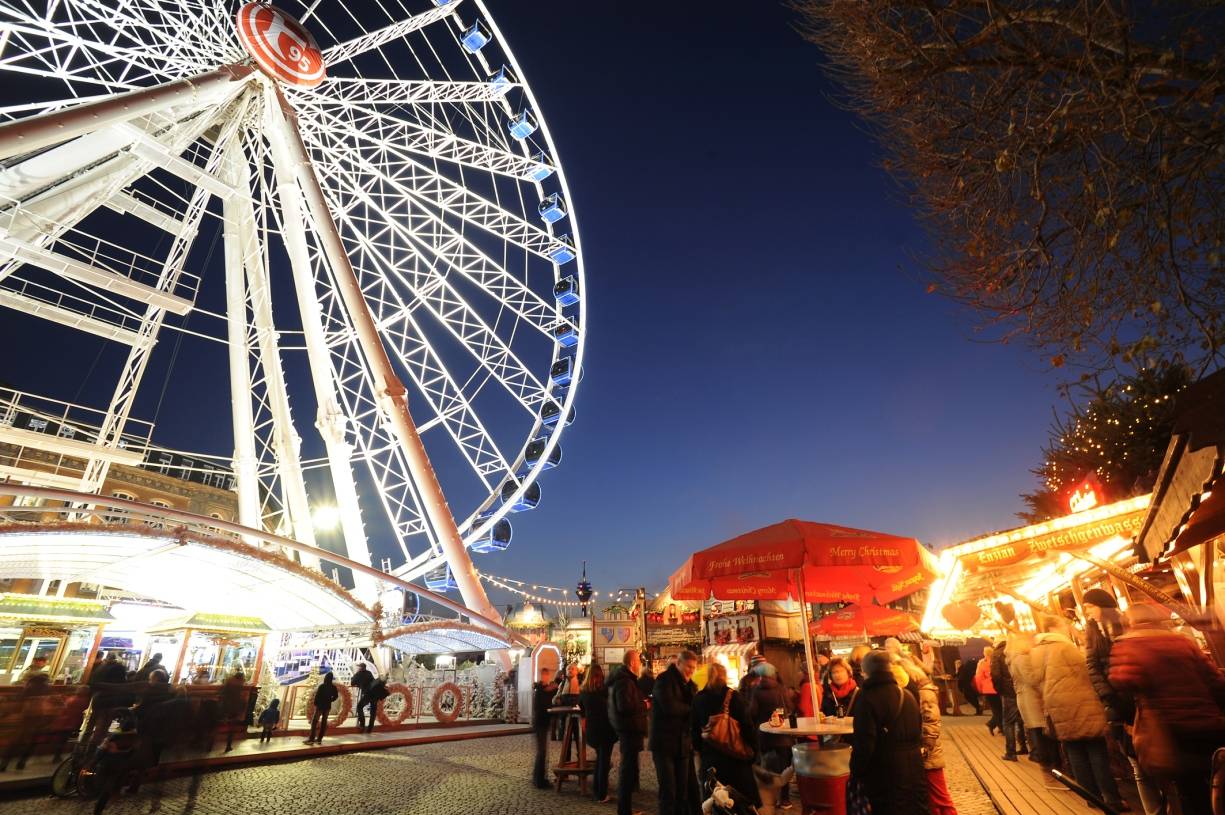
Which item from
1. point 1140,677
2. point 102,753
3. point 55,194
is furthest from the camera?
point 55,194

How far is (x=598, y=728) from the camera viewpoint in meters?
7.24

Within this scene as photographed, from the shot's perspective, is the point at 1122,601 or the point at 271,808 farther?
the point at 1122,601

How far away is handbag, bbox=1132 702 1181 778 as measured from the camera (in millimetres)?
3703

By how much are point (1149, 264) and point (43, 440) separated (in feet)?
75.8

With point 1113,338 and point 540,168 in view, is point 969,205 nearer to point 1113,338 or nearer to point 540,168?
point 1113,338

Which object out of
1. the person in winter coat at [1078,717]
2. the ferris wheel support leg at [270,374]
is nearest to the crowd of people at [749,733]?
the person in winter coat at [1078,717]

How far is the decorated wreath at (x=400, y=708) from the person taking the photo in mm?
15109

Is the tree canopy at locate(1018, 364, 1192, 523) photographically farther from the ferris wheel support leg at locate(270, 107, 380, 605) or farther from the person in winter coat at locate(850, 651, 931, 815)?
the ferris wheel support leg at locate(270, 107, 380, 605)

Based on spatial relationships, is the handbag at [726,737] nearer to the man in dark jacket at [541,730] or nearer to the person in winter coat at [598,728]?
the person in winter coat at [598,728]

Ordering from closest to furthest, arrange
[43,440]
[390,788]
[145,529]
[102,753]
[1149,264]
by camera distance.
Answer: [1149,264] → [102,753] → [390,788] → [145,529] → [43,440]

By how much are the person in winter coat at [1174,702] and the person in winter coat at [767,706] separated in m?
2.59

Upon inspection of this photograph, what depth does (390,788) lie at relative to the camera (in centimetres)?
788

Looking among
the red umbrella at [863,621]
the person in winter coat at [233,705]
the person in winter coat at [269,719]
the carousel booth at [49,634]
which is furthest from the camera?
the red umbrella at [863,621]

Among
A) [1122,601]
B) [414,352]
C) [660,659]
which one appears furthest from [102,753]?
[660,659]
